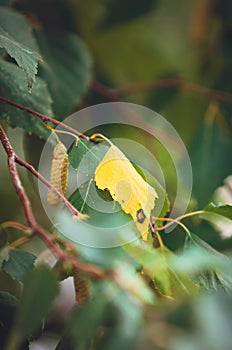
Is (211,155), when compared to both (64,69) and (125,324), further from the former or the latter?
(125,324)

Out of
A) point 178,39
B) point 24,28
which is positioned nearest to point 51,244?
point 24,28

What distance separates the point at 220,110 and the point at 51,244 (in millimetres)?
528

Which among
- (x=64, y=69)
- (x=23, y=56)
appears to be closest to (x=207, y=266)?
(x=23, y=56)

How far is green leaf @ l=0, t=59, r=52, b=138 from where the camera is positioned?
49 centimetres

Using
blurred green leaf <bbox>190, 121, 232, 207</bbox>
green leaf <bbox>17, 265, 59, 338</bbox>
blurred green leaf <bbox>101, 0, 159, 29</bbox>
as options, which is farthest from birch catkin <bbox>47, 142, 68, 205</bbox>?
blurred green leaf <bbox>101, 0, 159, 29</bbox>

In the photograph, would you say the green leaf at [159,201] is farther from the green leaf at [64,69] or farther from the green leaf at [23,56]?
the green leaf at [64,69]

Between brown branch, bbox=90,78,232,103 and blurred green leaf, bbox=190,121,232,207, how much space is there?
58 mm

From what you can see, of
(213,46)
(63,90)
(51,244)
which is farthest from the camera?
(213,46)

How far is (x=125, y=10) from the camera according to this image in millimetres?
875

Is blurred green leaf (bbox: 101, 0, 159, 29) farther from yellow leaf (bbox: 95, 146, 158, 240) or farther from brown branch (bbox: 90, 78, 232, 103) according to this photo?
yellow leaf (bbox: 95, 146, 158, 240)

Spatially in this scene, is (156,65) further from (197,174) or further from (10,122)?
(10,122)

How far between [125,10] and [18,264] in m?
0.56

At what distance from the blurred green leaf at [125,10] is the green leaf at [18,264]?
1.80 feet

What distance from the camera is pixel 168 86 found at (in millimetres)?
860
